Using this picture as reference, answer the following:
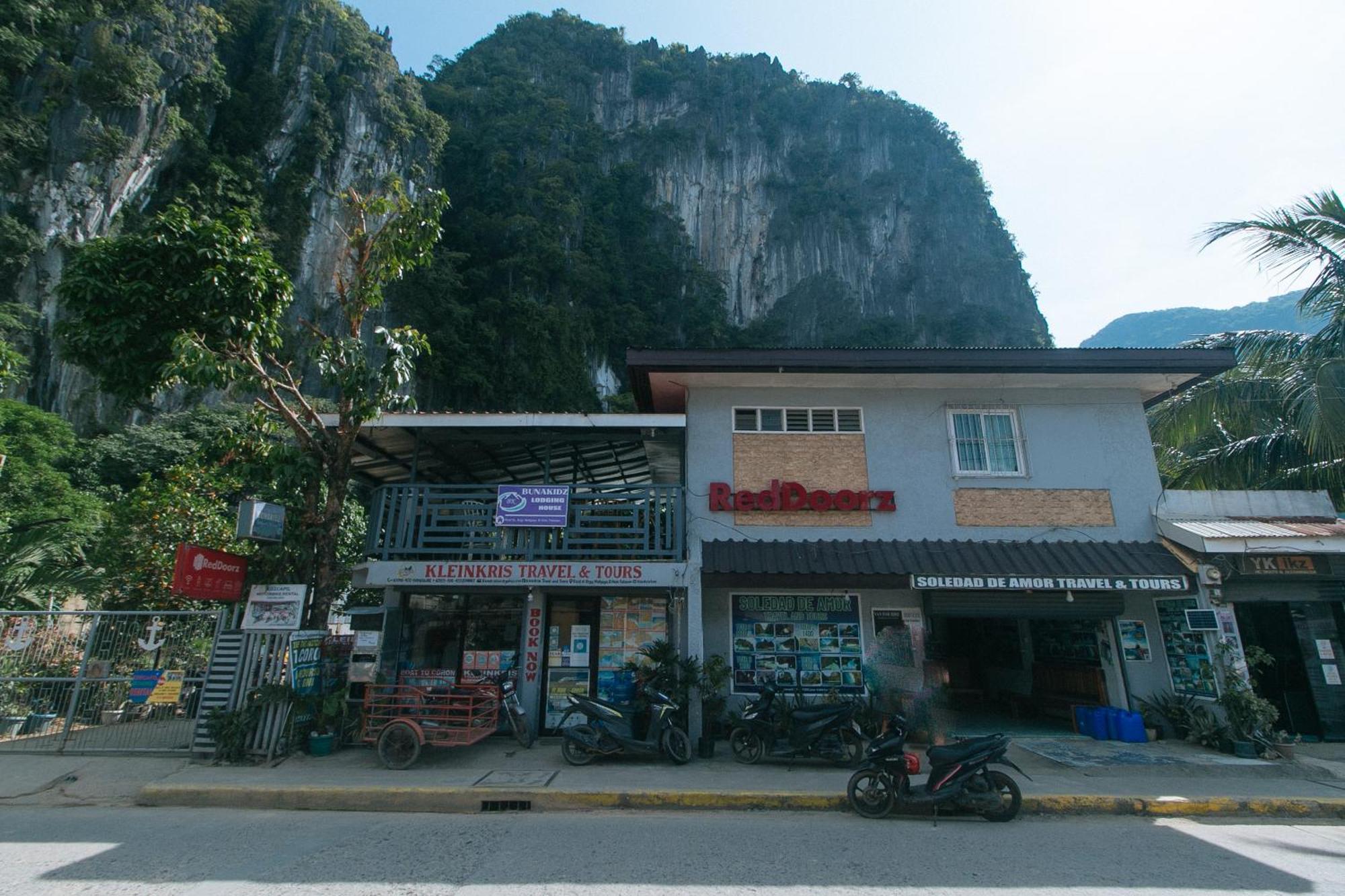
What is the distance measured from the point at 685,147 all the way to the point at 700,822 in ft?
243

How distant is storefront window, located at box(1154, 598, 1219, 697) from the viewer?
9.75 metres

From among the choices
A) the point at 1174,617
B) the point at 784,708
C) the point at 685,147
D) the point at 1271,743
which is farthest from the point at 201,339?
the point at 685,147

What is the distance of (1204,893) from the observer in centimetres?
476

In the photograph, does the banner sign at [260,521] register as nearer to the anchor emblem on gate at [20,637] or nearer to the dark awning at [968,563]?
the anchor emblem on gate at [20,637]

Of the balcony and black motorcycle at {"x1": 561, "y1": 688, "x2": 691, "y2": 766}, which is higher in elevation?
the balcony

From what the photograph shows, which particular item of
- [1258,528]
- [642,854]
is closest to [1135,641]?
[1258,528]

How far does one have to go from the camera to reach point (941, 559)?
9.91 m

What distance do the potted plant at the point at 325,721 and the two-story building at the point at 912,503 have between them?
4.92 metres

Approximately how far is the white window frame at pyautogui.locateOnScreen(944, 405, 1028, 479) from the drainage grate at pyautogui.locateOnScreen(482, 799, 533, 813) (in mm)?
7933

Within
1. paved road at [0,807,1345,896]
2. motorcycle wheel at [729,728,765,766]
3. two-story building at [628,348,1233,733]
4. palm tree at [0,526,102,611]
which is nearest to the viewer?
paved road at [0,807,1345,896]

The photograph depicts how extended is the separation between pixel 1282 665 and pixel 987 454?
5.39 meters

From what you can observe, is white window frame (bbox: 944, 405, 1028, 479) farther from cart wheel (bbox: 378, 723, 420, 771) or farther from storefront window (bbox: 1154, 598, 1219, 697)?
cart wheel (bbox: 378, 723, 420, 771)

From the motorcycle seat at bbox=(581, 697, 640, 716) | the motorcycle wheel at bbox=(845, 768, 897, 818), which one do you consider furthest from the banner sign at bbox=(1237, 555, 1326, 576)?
the motorcycle seat at bbox=(581, 697, 640, 716)

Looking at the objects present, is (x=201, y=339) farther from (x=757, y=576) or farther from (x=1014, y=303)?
(x=1014, y=303)
